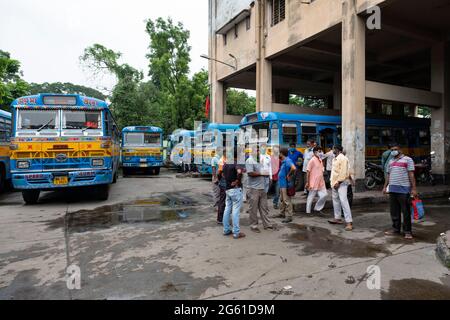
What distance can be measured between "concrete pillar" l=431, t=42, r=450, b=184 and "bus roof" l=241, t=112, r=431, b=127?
1420 mm

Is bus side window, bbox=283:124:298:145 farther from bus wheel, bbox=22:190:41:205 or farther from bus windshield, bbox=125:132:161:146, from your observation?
bus windshield, bbox=125:132:161:146

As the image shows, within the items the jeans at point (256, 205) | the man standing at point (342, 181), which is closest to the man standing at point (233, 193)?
the jeans at point (256, 205)

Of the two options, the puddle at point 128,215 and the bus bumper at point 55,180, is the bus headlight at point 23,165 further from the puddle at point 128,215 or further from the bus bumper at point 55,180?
the puddle at point 128,215

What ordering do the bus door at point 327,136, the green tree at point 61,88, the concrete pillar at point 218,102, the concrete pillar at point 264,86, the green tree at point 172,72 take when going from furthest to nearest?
the green tree at point 61,88
the green tree at point 172,72
the concrete pillar at point 218,102
the concrete pillar at point 264,86
the bus door at point 327,136

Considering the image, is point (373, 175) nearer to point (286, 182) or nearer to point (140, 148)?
point (286, 182)

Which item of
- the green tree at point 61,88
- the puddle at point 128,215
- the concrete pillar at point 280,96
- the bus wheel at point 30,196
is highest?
the green tree at point 61,88

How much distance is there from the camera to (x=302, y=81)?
2181 cm

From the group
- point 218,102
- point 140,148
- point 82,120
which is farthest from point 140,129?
point 82,120

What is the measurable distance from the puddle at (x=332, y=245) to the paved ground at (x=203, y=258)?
0.7 inches

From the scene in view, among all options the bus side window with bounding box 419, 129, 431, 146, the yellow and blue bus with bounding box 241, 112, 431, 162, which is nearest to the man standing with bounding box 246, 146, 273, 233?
the yellow and blue bus with bounding box 241, 112, 431, 162

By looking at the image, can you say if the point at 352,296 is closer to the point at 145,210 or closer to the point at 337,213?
the point at 337,213

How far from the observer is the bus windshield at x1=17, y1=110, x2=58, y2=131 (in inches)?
367

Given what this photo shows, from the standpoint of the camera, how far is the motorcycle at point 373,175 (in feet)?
40.6
